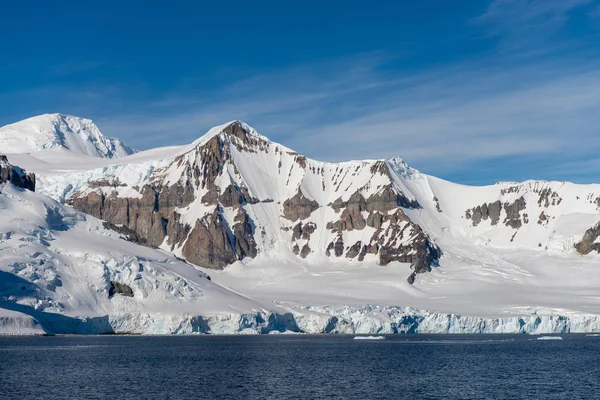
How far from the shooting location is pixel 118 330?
647ft

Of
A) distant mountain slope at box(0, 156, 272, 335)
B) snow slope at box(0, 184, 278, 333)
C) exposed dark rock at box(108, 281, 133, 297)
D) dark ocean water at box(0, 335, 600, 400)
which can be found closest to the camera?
dark ocean water at box(0, 335, 600, 400)

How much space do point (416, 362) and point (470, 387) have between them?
35590mm

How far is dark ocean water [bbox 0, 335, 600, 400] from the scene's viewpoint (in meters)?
94.4

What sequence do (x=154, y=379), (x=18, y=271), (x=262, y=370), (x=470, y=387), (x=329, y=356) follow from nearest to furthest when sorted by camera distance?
(x=470, y=387), (x=154, y=379), (x=262, y=370), (x=329, y=356), (x=18, y=271)

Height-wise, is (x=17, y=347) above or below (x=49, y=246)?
below

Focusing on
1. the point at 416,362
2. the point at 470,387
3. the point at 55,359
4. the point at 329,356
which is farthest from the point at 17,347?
the point at 470,387

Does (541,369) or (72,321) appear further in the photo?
(72,321)

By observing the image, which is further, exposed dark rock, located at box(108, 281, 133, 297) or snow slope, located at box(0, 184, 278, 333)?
exposed dark rock, located at box(108, 281, 133, 297)

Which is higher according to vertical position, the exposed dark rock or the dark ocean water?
the exposed dark rock

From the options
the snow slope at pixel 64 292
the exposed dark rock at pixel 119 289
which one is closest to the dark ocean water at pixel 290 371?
the snow slope at pixel 64 292

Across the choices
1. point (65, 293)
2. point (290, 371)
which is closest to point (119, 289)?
point (65, 293)

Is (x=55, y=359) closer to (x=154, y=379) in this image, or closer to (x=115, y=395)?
(x=154, y=379)

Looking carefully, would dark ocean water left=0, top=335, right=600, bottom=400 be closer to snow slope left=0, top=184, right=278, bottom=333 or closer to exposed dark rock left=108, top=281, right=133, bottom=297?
snow slope left=0, top=184, right=278, bottom=333

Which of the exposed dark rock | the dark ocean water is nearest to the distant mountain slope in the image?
the exposed dark rock
